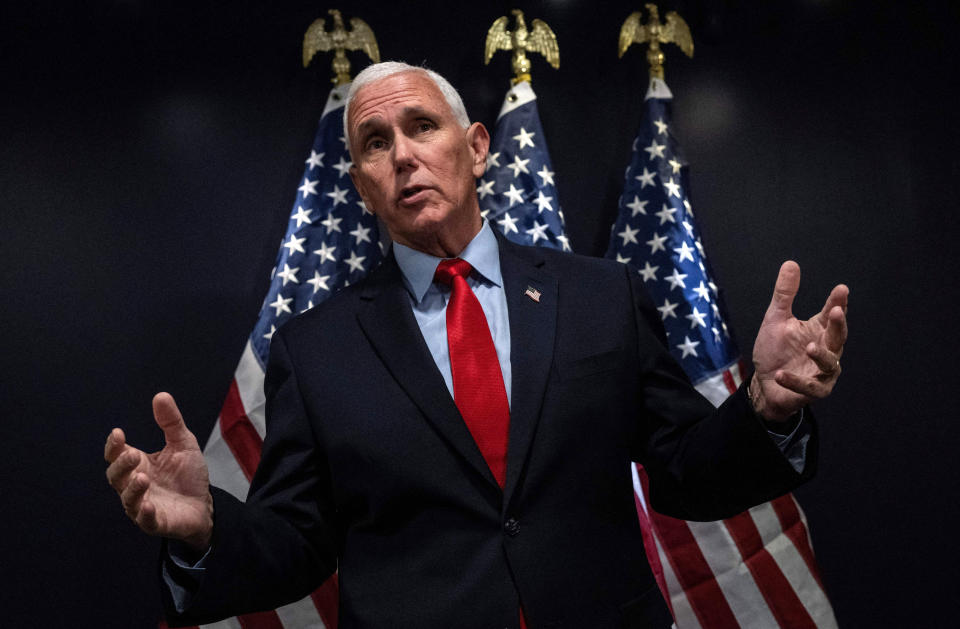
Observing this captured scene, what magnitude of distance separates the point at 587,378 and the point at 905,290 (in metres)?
1.68

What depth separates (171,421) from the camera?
1.24m

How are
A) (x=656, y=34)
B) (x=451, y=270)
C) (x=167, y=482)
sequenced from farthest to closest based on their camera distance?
(x=656, y=34)
(x=451, y=270)
(x=167, y=482)

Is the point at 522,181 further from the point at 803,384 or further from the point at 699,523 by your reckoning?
the point at 803,384

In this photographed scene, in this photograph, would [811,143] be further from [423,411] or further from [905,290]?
[423,411]

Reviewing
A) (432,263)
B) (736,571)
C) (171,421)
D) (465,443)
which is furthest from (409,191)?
(736,571)

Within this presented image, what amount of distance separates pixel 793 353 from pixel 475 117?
162 centimetres

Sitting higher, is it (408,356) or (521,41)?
(521,41)

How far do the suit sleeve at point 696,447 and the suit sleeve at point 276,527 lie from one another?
0.59 meters

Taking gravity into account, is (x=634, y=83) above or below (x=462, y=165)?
above

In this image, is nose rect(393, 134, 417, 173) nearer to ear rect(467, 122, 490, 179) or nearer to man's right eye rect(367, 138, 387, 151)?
man's right eye rect(367, 138, 387, 151)

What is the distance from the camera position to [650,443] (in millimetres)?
1522

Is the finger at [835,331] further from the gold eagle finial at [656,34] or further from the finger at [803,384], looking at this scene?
→ the gold eagle finial at [656,34]

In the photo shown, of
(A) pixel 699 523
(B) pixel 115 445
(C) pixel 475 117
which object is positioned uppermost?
(C) pixel 475 117

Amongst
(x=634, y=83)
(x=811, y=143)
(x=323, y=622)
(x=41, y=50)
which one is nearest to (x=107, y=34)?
(x=41, y=50)
